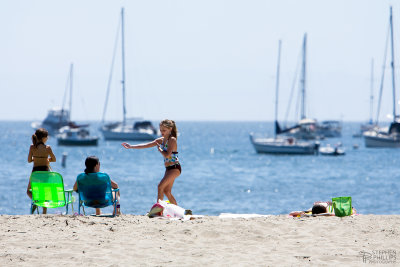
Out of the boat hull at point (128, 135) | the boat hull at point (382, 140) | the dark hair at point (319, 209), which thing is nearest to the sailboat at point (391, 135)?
the boat hull at point (382, 140)

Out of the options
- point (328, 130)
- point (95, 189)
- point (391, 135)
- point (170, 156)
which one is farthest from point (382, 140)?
point (95, 189)

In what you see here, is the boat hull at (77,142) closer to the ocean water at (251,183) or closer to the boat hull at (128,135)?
Result: the boat hull at (128,135)

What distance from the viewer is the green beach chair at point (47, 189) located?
948cm

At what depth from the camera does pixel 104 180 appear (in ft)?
30.5

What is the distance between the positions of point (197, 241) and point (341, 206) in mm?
2875

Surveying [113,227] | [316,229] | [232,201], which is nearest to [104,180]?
[113,227]

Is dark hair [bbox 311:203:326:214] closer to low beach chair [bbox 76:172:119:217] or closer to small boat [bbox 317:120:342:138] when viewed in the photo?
low beach chair [bbox 76:172:119:217]

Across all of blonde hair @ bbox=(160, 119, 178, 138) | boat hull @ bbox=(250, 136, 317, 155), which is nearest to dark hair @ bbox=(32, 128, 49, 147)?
blonde hair @ bbox=(160, 119, 178, 138)

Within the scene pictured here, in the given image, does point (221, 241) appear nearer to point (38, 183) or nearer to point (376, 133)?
point (38, 183)

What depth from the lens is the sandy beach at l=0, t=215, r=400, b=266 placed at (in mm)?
7047

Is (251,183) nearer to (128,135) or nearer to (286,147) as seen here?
(286,147)

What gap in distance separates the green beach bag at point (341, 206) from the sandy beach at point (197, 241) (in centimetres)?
36

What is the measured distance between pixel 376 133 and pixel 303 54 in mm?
17406

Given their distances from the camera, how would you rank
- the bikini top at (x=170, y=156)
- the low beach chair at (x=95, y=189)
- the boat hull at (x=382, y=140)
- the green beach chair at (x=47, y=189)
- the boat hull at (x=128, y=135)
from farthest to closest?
the boat hull at (x=128, y=135) → the boat hull at (x=382, y=140) → the bikini top at (x=170, y=156) → the green beach chair at (x=47, y=189) → the low beach chair at (x=95, y=189)
